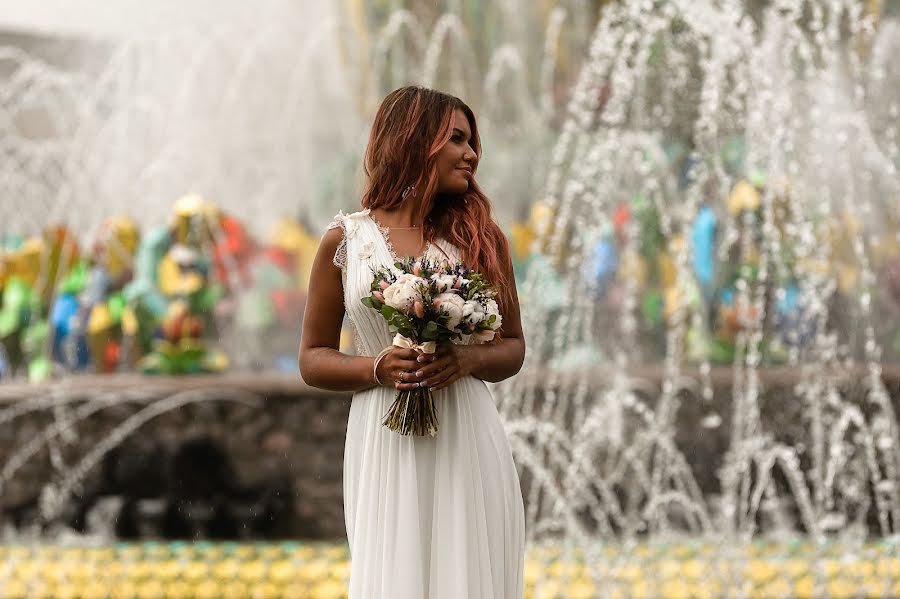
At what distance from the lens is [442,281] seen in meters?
2.18

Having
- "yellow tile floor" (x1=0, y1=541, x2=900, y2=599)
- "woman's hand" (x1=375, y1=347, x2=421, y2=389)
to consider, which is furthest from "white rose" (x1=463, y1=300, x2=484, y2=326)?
"yellow tile floor" (x1=0, y1=541, x2=900, y2=599)

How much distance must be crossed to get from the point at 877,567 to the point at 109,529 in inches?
139

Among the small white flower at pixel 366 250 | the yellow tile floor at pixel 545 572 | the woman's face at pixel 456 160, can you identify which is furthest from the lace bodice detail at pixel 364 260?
the yellow tile floor at pixel 545 572

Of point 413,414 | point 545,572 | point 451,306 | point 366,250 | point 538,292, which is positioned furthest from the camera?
point 538,292

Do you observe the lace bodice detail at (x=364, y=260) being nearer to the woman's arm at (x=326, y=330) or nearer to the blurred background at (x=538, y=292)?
the woman's arm at (x=326, y=330)

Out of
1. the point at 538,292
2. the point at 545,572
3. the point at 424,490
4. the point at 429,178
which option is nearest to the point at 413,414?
the point at 424,490

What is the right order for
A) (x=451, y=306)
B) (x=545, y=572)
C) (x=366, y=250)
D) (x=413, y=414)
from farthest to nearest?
1. (x=545, y=572)
2. (x=366, y=250)
3. (x=413, y=414)
4. (x=451, y=306)

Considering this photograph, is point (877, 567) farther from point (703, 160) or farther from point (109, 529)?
point (109, 529)

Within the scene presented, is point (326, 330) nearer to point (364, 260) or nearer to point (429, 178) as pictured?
point (364, 260)

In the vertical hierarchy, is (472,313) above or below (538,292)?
below

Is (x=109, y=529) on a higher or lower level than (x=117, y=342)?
lower

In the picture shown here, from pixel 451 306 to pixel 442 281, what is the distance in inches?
2.1

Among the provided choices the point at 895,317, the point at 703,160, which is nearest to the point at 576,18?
the point at 703,160

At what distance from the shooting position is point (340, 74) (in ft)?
29.0
